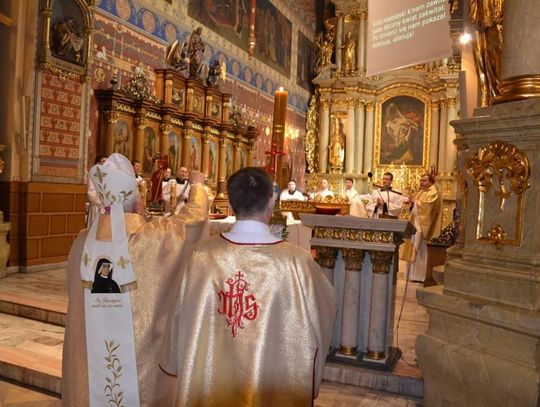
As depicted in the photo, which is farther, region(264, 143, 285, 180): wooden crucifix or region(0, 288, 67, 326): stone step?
region(0, 288, 67, 326): stone step

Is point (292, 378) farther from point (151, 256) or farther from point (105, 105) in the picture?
point (105, 105)

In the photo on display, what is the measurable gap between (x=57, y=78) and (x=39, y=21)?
83 cm

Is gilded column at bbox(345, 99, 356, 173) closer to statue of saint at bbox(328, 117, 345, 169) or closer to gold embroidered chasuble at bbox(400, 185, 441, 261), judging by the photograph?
statue of saint at bbox(328, 117, 345, 169)

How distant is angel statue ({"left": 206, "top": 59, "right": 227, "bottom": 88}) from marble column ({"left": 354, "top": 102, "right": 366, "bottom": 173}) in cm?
733

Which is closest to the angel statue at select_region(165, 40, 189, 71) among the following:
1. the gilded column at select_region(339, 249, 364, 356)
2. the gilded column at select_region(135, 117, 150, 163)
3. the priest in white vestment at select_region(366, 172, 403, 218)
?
the gilded column at select_region(135, 117, 150, 163)

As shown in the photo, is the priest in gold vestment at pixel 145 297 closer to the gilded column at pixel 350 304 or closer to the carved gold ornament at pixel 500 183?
the gilded column at pixel 350 304

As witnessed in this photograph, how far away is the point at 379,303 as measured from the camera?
3.86 meters

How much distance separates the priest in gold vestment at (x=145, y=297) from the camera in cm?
294

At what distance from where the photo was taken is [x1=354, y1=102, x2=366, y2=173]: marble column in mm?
18844

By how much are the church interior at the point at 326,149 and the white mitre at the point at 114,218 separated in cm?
100

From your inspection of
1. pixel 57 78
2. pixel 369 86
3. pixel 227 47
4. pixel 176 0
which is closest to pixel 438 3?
pixel 57 78

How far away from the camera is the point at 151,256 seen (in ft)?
9.74

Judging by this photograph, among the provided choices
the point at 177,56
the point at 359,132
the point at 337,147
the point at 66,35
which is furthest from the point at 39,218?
the point at 359,132

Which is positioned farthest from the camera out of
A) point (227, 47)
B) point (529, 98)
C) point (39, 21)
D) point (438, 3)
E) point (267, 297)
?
point (227, 47)
